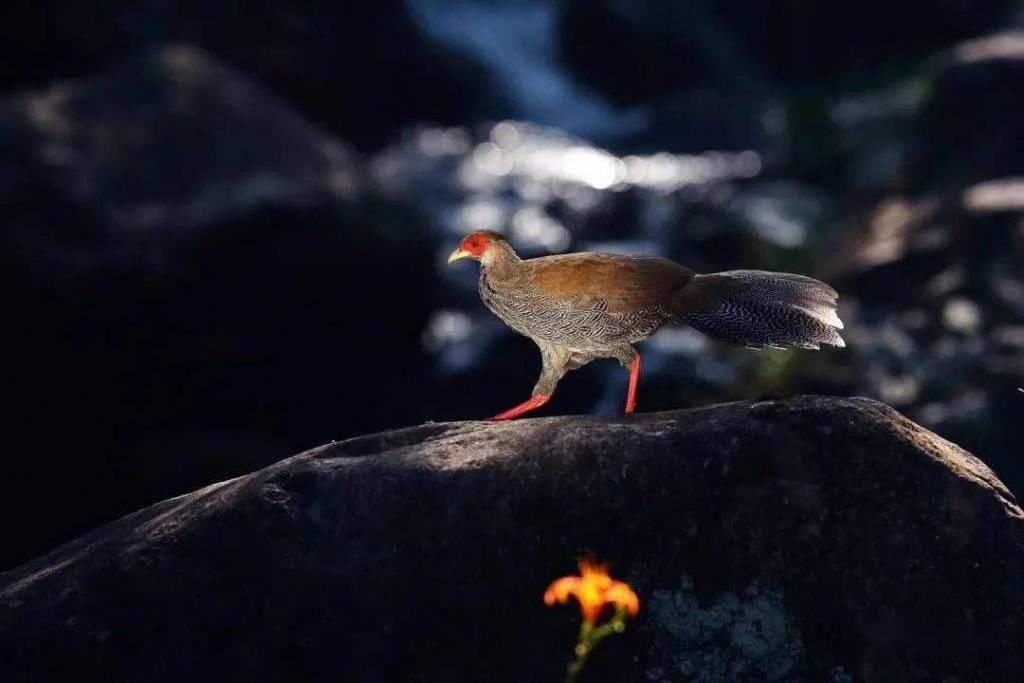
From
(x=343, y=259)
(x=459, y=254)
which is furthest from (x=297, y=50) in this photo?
(x=459, y=254)

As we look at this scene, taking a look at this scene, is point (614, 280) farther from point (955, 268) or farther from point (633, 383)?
point (955, 268)

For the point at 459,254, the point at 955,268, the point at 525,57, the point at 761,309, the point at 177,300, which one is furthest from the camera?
the point at 525,57

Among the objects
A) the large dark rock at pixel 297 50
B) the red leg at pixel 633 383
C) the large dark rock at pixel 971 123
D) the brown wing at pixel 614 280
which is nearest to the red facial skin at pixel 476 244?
the brown wing at pixel 614 280

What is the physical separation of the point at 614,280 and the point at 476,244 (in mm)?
659

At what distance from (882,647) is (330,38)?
1920cm

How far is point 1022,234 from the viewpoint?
45.8 ft

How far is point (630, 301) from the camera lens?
5.95 meters

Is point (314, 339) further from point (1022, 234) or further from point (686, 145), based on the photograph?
point (686, 145)

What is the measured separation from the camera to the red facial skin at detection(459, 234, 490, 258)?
6199 millimetres

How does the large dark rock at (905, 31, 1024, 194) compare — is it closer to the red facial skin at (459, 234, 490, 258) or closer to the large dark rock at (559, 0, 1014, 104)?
the large dark rock at (559, 0, 1014, 104)

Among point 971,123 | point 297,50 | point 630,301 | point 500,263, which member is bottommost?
point 630,301

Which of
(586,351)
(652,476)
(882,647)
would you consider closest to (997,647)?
(882,647)

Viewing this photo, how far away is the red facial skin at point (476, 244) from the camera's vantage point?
244 inches

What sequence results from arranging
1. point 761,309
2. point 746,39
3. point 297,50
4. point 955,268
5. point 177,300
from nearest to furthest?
point 761,309 < point 177,300 < point 955,268 < point 297,50 < point 746,39
